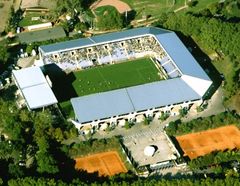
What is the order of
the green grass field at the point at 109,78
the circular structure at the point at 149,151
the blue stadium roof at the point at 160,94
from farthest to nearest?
1. the green grass field at the point at 109,78
2. the blue stadium roof at the point at 160,94
3. the circular structure at the point at 149,151

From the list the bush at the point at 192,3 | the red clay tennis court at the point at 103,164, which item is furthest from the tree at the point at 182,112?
the bush at the point at 192,3

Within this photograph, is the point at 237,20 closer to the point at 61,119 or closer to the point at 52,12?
the point at 52,12

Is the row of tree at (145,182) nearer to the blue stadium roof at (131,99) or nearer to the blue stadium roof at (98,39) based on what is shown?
the blue stadium roof at (131,99)

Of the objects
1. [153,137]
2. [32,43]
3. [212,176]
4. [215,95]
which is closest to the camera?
[212,176]

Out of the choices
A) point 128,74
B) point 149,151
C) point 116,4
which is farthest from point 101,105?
point 116,4

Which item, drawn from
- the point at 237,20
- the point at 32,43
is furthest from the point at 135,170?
the point at 237,20

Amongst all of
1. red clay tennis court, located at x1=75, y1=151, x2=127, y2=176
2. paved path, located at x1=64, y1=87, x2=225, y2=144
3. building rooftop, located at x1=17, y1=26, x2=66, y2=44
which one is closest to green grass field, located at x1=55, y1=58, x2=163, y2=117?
→ paved path, located at x1=64, y1=87, x2=225, y2=144

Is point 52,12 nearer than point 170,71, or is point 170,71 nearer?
point 170,71

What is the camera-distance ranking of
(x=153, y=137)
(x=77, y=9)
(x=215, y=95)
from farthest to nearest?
(x=77, y=9) → (x=215, y=95) → (x=153, y=137)
